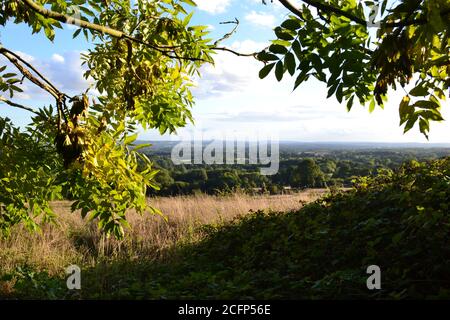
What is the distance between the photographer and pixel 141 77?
3662 millimetres

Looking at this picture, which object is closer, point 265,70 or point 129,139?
point 265,70

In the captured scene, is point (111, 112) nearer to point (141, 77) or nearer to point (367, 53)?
point (141, 77)

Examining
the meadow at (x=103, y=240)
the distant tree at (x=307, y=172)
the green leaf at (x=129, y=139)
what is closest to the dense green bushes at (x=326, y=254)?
the meadow at (x=103, y=240)

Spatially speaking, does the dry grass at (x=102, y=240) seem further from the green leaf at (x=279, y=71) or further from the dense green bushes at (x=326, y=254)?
the green leaf at (x=279, y=71)

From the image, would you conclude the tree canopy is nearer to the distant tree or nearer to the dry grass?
the dry grass

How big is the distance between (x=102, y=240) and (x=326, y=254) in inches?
169

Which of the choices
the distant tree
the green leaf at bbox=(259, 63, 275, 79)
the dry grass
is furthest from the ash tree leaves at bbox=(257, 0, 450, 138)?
the distant tree

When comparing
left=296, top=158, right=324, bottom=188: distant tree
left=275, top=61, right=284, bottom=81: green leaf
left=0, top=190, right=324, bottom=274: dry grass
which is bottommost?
left=0, top=190, right=324, bottom=274: dry grass

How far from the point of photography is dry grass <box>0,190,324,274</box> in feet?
21.2

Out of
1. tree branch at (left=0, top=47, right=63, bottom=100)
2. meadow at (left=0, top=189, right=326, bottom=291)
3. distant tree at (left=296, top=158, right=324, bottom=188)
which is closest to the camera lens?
tree branch at (left=0, top=47, right=63, bottom=100)

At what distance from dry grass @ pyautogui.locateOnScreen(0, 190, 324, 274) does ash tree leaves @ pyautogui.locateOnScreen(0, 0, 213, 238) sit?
182 cm

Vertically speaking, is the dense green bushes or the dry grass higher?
the dense green bushes

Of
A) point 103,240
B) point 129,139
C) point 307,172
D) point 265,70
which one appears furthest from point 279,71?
point 307,172

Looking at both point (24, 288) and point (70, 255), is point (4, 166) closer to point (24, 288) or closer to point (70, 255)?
point (24, 288)
